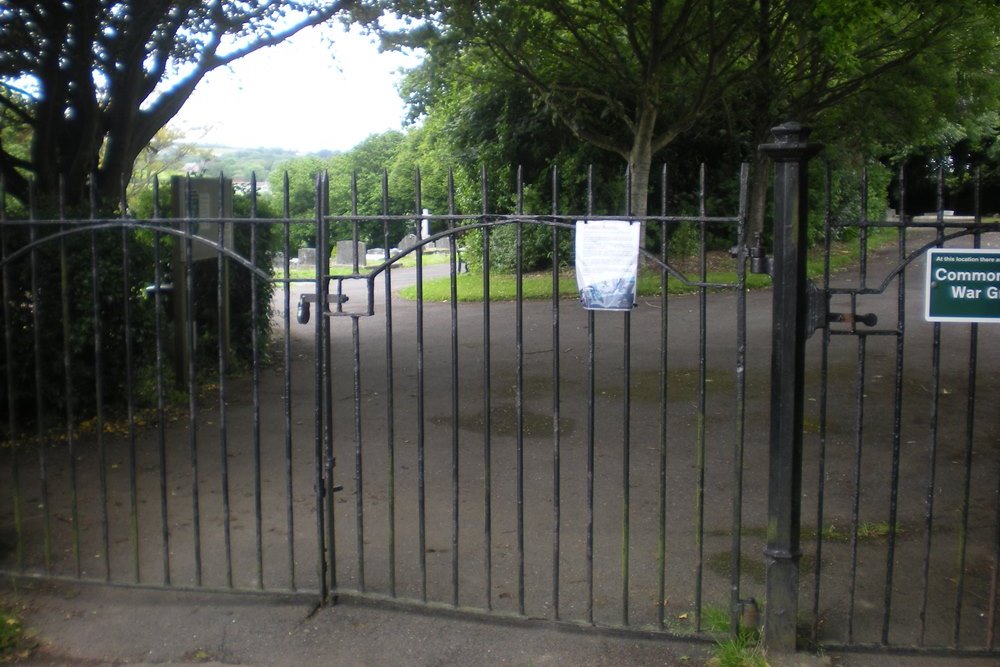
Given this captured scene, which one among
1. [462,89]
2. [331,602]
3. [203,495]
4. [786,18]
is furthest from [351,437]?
[462,89]

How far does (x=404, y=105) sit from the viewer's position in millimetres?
31562

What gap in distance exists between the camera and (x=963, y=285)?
4.26 m

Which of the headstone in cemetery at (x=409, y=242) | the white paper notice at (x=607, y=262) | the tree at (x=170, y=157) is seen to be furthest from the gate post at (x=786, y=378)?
the tree at (x=170, y=157)

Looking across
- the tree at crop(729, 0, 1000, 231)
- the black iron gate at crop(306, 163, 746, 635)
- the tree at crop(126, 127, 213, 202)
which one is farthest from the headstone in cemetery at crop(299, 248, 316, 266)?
the black iron gate at crop(306, 163, 746, 635)

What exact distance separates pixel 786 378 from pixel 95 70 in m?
9.42

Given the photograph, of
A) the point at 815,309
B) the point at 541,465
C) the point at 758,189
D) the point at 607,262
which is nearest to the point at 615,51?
the point at 758,189

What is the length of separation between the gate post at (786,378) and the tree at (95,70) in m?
7.25

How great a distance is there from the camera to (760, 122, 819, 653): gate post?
170 inches

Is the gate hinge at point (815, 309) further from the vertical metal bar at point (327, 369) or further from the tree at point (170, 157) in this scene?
the tree at point (170, 157)

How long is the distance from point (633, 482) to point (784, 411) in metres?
3.03

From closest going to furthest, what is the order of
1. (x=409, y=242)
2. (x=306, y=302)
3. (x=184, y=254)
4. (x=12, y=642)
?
(x=12, y=642) → (x=306, y=302) → (x=184, y=254) → (x=409, y=242)

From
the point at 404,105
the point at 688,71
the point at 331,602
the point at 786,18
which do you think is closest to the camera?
the point at 331,602

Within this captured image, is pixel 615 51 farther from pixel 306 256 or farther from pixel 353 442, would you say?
pixel 306 256

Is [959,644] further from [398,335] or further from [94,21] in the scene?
[398,335]
